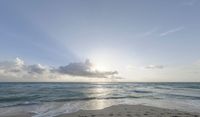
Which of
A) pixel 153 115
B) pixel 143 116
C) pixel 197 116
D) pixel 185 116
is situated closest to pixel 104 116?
pixel 143 116

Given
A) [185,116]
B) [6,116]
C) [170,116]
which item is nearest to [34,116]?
[6,116]

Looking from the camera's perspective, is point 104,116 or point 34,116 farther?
point 34,116

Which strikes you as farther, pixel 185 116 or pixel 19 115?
pixel 19 115

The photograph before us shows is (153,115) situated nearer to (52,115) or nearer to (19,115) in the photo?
(52,115)

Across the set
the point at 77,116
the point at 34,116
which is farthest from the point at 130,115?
the point at 34,116

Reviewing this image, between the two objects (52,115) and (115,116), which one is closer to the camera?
(115,116)

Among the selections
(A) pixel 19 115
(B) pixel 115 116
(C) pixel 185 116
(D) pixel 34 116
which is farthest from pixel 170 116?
(A) pixel 19 115

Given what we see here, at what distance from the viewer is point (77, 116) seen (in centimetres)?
1228

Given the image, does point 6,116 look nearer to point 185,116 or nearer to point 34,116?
point 34,116

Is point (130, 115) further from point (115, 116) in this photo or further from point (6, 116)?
point (6, 116)

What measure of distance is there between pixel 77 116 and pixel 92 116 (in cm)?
107

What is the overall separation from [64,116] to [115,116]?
11.7 ft

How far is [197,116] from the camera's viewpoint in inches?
485

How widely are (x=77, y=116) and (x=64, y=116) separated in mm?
972
